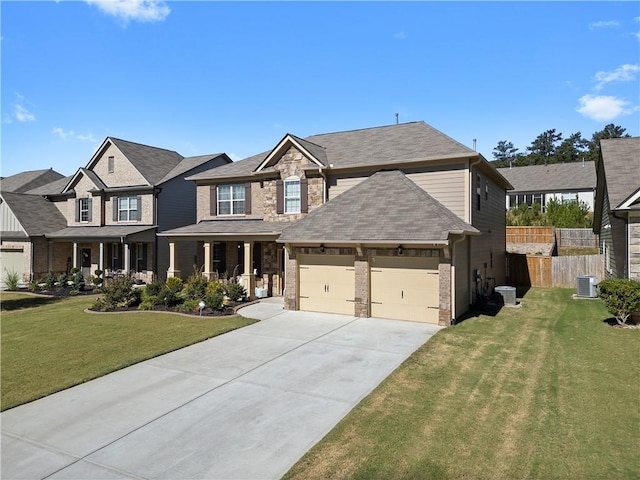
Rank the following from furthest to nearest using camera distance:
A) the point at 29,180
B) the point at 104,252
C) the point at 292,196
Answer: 1. the point at 29,180
2. the point at 104,252
3. the point at 292,196

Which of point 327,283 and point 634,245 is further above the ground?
point 634,245

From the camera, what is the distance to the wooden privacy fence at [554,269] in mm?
22422

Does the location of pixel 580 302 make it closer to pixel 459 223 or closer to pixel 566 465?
pixel 459 223

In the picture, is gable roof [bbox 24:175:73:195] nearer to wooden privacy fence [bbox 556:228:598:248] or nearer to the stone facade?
the stone facade

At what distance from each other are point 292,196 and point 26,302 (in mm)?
13894

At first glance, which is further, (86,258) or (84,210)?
(86,258)

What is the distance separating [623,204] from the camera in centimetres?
1458

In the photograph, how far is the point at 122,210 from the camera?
26203 millimetres

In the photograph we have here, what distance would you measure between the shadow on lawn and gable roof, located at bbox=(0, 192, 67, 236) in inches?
311

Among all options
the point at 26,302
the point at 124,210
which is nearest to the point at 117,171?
the point at 124,210

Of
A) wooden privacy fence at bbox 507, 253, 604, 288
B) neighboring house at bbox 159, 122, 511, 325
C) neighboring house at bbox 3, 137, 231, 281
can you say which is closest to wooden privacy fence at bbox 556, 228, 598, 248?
wooden privacy fence at bbox 507, 253, 604, 288

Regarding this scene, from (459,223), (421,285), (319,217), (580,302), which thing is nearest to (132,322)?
(319,217)

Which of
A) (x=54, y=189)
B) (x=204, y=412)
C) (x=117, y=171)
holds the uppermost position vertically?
(x=117, y=171)

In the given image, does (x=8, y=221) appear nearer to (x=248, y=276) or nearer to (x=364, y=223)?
(x=248, y=276)
